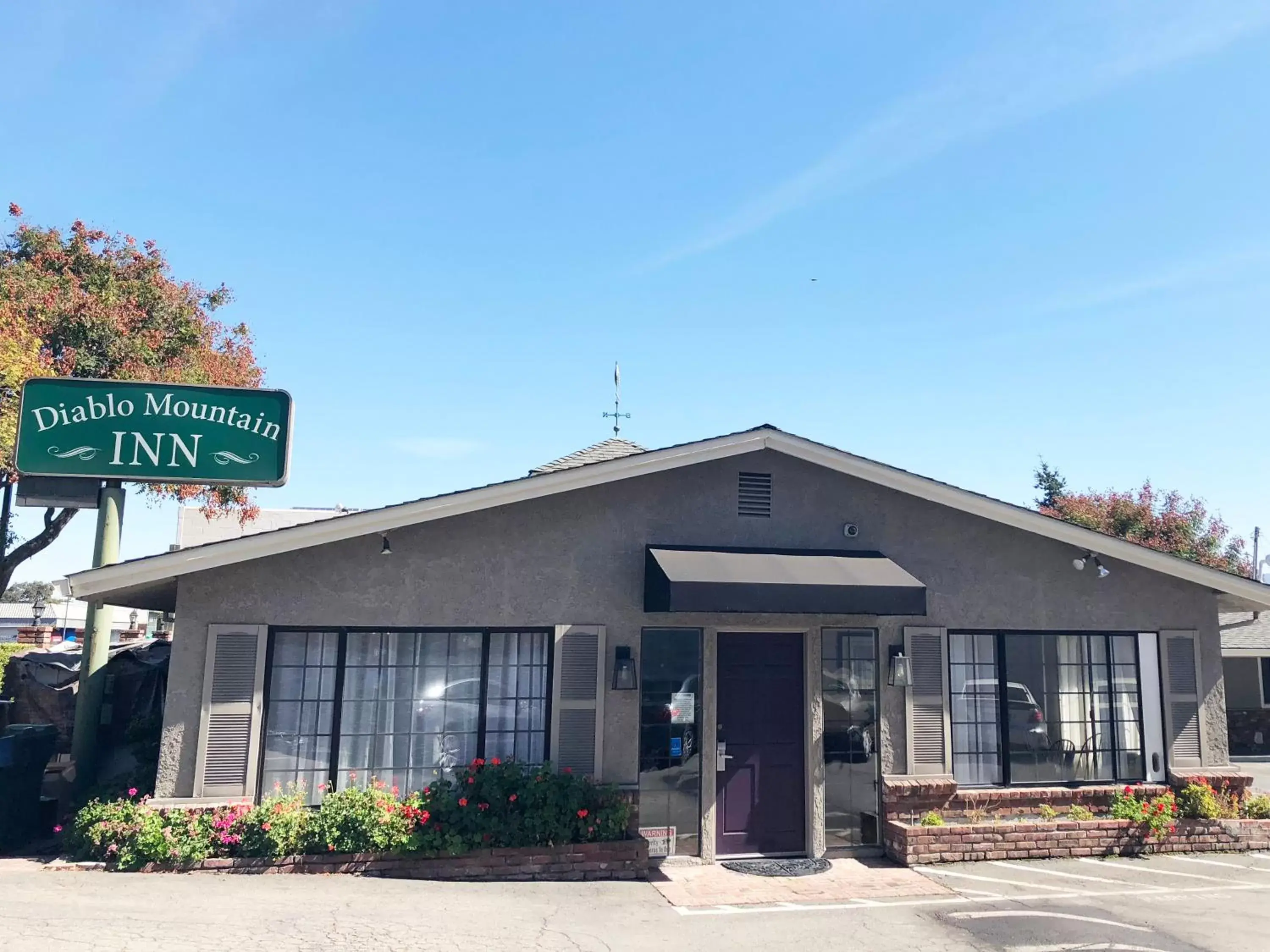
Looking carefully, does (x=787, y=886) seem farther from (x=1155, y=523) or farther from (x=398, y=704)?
(x=1155, y=523)

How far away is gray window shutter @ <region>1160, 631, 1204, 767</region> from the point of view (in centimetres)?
1077

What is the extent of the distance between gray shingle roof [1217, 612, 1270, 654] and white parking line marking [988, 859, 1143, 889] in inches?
553

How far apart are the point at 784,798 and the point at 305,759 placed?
4953 millimetres

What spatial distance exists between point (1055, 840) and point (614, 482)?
614 cm

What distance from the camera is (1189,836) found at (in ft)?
34.0

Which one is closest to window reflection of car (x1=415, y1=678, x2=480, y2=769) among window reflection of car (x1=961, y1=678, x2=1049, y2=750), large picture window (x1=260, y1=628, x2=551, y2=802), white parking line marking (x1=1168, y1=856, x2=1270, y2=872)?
large picture window (x1=260, y1=628, x2=551, y2=802)

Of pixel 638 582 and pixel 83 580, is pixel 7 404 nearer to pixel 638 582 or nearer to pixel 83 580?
pixel 83 580

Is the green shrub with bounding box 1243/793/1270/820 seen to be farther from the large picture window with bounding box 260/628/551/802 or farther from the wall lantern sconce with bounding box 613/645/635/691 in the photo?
the large picture window with bounding box 260/628/551/802

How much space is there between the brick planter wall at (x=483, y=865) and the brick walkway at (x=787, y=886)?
0.39 meters

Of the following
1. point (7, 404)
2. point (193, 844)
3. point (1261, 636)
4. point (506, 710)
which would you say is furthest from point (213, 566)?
point (1261, 636)

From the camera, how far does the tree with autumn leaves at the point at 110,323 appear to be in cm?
1922

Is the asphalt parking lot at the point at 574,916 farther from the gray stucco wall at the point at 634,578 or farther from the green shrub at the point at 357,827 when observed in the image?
the gray stucco wall at the point at 634,578

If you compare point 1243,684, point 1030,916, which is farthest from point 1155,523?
point 1030,916

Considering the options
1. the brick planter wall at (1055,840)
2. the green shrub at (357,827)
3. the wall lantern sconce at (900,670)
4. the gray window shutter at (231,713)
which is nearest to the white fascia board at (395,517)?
the gray window shutter at (231,713)
